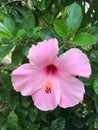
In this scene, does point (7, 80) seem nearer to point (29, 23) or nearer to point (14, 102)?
point (14, 102)

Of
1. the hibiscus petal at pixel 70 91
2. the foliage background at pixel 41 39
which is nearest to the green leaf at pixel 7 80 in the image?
the foliage background at pixel 41 39

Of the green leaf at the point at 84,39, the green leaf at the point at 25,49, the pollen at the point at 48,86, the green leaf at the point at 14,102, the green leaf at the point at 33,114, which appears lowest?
the green leaf at the point at 33,114

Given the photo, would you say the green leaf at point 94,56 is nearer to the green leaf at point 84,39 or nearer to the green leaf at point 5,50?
the green leaf at point 84,39

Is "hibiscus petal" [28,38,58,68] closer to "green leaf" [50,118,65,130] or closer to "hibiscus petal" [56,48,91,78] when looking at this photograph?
"hibiscus petal" [56,48,91,78]

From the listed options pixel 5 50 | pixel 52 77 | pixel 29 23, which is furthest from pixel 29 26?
pixel 52 77

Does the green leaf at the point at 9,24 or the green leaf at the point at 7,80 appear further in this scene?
the green leaf at the point at 7,80

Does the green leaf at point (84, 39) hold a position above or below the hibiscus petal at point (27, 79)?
above

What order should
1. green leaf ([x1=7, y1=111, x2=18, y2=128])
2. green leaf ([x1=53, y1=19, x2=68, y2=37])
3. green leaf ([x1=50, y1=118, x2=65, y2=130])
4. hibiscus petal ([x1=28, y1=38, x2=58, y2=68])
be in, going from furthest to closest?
1. green leaf ([x1=50, y1=118, x2=65, y2=130])
2. green leaf ([x1=7, y1=111, x2=18, y2=128])
3. green leaf ([x1=53, y1=19, x2=68, y2=37])
4. hibiscus petal ([x1=28, y1=38, x2=58, y2=68])

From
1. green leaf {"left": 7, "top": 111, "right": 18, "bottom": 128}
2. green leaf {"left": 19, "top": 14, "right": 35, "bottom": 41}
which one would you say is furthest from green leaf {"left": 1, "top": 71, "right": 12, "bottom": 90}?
green leaf {"left": 19, "top": 14, "right": 35, "bottom": 41}
